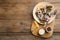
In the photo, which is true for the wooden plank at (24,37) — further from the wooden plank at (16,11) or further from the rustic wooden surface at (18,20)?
the wooden plank at (16,11)

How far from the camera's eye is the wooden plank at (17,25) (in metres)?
1.58

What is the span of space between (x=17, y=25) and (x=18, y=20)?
0.05 metres

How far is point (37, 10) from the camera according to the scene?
1.62 m

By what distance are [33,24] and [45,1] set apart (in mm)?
275

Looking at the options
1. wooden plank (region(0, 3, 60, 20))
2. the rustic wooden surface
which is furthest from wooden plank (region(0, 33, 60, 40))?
wooden plank (region(0, 3, 60, 20))

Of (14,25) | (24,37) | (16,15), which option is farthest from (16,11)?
(24,37)

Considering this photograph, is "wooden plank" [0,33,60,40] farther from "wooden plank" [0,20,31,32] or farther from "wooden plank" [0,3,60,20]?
"wooden plank" [0,3,60,20]

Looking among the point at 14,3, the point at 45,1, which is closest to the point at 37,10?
the point at 45,1

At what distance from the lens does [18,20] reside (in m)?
1.61

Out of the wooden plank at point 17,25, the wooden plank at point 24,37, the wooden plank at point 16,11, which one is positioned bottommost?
the wooden plank at point 24,37

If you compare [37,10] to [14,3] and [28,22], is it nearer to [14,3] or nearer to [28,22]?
[28,22]

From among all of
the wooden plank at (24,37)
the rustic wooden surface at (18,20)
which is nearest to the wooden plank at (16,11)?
the rustic wooden surface at (18,20)

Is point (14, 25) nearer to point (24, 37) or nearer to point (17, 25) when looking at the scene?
point (17, 25)

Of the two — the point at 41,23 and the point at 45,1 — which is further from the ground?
the point at 45,1
